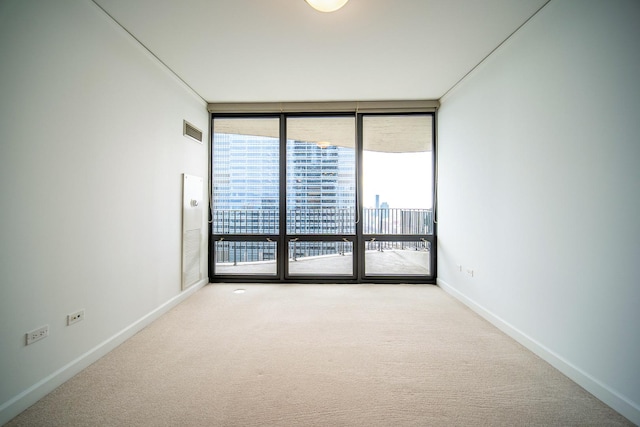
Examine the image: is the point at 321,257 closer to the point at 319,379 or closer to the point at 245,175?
the point at 245,175

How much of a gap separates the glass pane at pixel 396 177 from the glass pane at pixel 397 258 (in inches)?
9.1

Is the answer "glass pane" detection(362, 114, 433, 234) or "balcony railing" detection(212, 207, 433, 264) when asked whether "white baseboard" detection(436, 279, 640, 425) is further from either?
"glass pane" detection(362, 114, 433, 234)

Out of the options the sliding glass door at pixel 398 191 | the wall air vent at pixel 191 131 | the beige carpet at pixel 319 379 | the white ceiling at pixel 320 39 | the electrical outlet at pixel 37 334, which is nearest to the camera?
the beige carpet at pixel 319 379

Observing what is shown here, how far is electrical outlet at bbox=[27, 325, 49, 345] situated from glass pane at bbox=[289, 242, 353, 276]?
114 inches

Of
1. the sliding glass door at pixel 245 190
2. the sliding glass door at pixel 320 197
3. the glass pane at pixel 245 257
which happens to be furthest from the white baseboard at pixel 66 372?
the sliding glass door at pixel 320 197

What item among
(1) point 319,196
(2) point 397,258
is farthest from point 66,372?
(2) point 397,258

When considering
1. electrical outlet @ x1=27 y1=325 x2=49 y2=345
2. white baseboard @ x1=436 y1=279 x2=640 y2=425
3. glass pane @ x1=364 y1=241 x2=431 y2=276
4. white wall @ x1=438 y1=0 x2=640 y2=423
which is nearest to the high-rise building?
glass pane @ x1=364 y1=241 x2=431 y2=276

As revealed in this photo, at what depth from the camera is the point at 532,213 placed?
2.26m

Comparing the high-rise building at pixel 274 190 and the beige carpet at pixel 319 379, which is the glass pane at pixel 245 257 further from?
the beige carpet at pixel 319 379

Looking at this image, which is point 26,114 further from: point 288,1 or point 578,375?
point 578,375

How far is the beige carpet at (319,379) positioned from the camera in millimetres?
1513

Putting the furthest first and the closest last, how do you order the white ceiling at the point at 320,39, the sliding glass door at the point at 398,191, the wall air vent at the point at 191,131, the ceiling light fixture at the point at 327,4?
the sliding glass door at the point at 398,191, the wall air vent at the point at 191,131, the white ceiling at the point at 320,39, the ceiling light fixture at the point at 327,4

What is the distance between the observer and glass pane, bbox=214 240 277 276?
14.0 ft

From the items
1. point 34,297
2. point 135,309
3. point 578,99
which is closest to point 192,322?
point 135,309
